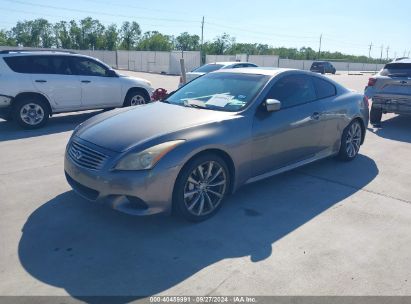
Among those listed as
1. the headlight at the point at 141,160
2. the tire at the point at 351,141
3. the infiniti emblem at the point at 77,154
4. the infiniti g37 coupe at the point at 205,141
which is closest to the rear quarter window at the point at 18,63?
the infiniti g37 coupe at the point at 205,141

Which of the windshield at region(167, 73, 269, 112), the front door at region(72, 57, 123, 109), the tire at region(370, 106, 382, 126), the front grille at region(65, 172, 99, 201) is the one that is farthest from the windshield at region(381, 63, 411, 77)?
the front grille at region(65, 172, 99, 201)

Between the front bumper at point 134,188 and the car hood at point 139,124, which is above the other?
the car hood at point 139,124

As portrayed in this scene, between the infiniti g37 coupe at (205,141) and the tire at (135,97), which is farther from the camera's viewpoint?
the tire at (135,97)

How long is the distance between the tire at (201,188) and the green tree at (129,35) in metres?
98.0

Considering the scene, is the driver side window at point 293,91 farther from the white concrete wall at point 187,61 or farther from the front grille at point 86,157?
the white concrete wall at point 187,61

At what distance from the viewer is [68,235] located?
12.1 feet

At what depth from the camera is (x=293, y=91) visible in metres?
5.09

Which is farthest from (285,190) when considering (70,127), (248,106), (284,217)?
(70,127)

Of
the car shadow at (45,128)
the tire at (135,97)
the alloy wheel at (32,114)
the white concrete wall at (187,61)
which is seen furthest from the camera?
the white concrete wall at (187,61)

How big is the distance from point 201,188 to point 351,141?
338 cm

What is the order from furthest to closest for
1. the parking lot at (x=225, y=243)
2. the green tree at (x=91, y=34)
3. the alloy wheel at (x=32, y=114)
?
the green tree at (x=91, y=34) → the alloy wheel at (x=32, y=114) → the parking lot at (x=225, y=243)

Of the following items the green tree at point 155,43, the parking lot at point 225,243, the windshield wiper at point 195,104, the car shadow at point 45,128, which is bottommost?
the parking lot at point 225,243

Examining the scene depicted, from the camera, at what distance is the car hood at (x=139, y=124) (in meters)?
3.81

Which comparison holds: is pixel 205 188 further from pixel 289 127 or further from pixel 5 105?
pixel 5 105
